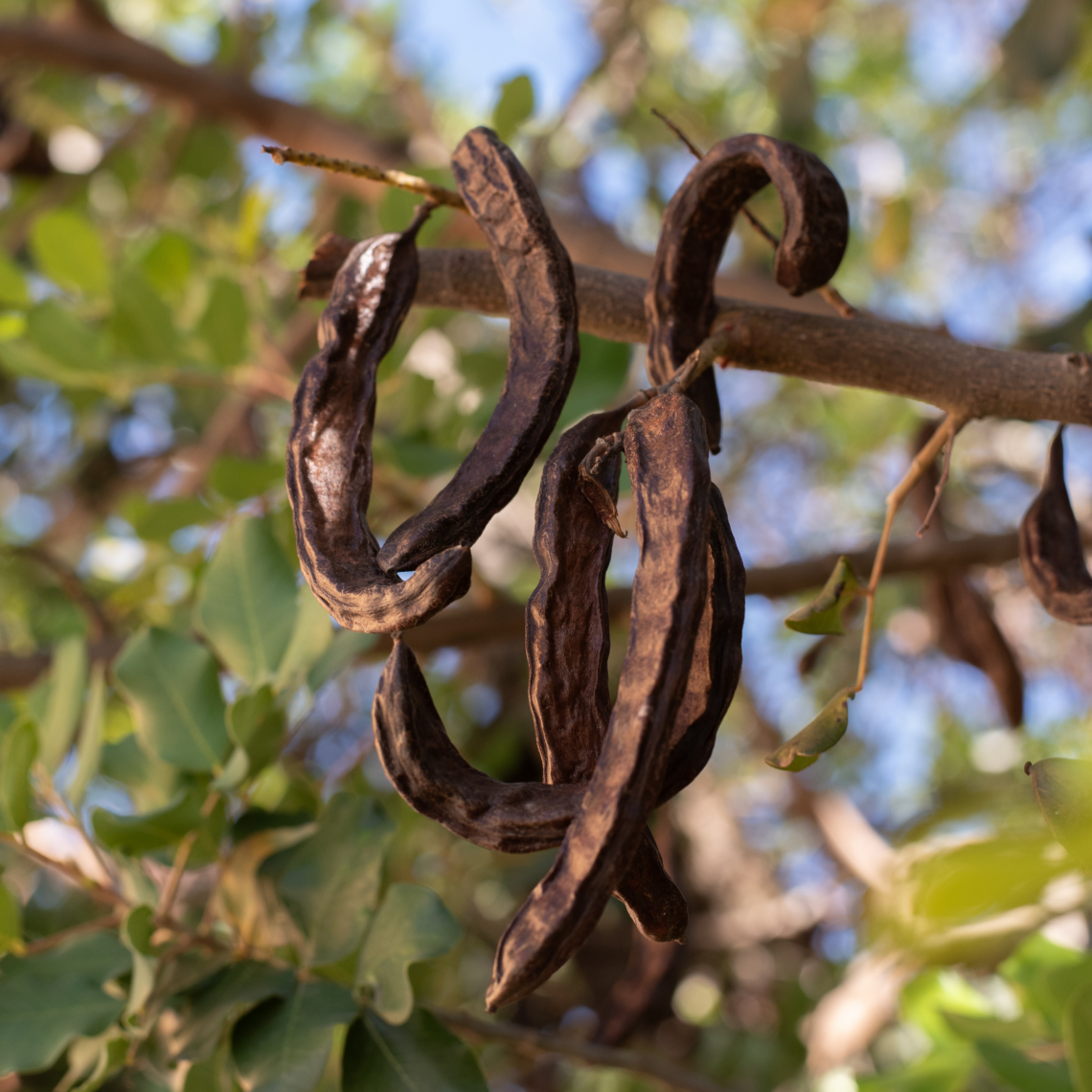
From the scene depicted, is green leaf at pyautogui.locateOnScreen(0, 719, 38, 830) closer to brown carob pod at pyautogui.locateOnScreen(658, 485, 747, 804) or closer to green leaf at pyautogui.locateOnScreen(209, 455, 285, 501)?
green leaf at pyautogui.locateOnScreen(209, 455, 285, 501)

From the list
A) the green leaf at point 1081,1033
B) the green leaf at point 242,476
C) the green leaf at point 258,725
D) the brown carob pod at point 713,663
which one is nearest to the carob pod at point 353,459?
the brown carob pod at point 713,663

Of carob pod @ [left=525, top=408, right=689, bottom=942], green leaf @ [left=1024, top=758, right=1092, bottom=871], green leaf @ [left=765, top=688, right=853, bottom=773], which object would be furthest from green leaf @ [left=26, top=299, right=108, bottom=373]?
green leaf @ [left=1024, top=758, right=1092, bottom=871]

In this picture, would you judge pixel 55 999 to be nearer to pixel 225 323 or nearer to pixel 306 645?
pixel 306 645

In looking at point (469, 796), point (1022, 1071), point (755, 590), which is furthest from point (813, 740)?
point (755, 590)

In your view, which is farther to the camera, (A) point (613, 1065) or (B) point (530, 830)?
(A) point (613, 1065)

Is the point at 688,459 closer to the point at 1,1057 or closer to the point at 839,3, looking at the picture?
the point at 1,1057

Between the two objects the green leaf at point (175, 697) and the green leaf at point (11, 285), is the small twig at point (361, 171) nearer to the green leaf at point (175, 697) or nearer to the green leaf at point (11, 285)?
the green leaf at point (175, 697)

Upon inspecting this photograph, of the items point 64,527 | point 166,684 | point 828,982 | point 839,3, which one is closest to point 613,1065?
point 166,684
